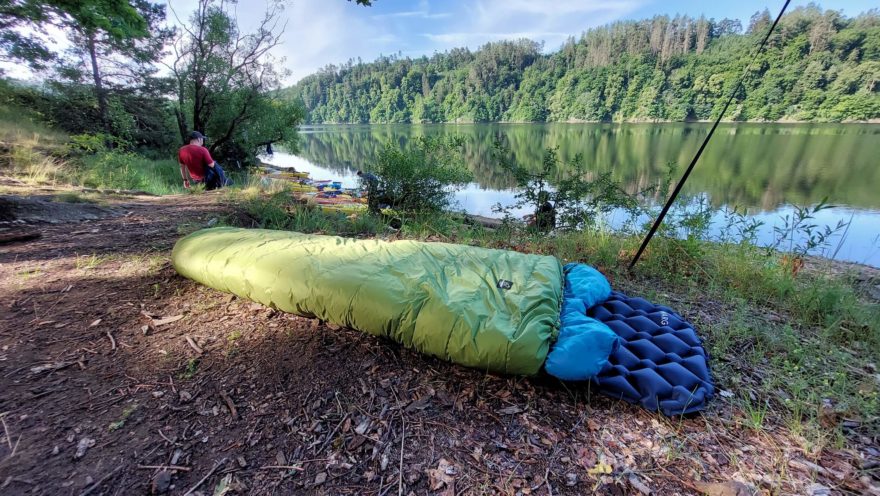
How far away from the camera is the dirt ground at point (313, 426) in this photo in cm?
140

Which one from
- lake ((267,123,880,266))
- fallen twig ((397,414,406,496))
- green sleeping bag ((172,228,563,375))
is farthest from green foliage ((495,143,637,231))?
fallen twig ((397,414,406,496))

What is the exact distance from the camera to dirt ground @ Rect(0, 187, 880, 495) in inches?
55.2

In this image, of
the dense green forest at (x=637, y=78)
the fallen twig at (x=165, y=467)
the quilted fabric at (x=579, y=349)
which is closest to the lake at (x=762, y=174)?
the quilted fabric at (x=579, y=349)

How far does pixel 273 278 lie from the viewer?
2289 mm

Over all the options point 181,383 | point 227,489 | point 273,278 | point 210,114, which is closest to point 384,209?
point 273,278

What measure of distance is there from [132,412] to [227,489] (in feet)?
2.29

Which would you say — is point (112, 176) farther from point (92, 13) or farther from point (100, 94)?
point (100, 94)

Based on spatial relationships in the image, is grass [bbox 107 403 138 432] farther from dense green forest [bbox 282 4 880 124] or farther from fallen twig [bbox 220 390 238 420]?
dense green forest [bbox 282 4 880 124]

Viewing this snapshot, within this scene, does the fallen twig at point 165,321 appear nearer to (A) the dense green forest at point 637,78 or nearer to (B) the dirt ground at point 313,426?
(B) the dirt ground at point 313,426

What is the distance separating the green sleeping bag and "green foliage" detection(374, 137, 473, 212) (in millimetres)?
3323

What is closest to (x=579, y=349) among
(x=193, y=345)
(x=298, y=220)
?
(x=193, y=345)

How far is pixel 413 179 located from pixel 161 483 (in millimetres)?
5122

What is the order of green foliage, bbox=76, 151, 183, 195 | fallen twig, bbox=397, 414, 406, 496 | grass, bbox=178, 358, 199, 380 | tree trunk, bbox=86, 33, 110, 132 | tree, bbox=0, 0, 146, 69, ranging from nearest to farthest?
fallen twig, bbox=397, 414, 406, 496, grass, bbox=178, 358, 199, 380, tree, bbox=0, 0, 146, 69, green foliage, bbox=76, 151, 183, 195, tree trunk, bbox=86, 33, 110, 132

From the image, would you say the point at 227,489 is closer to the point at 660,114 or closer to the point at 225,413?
the point at 225,413
